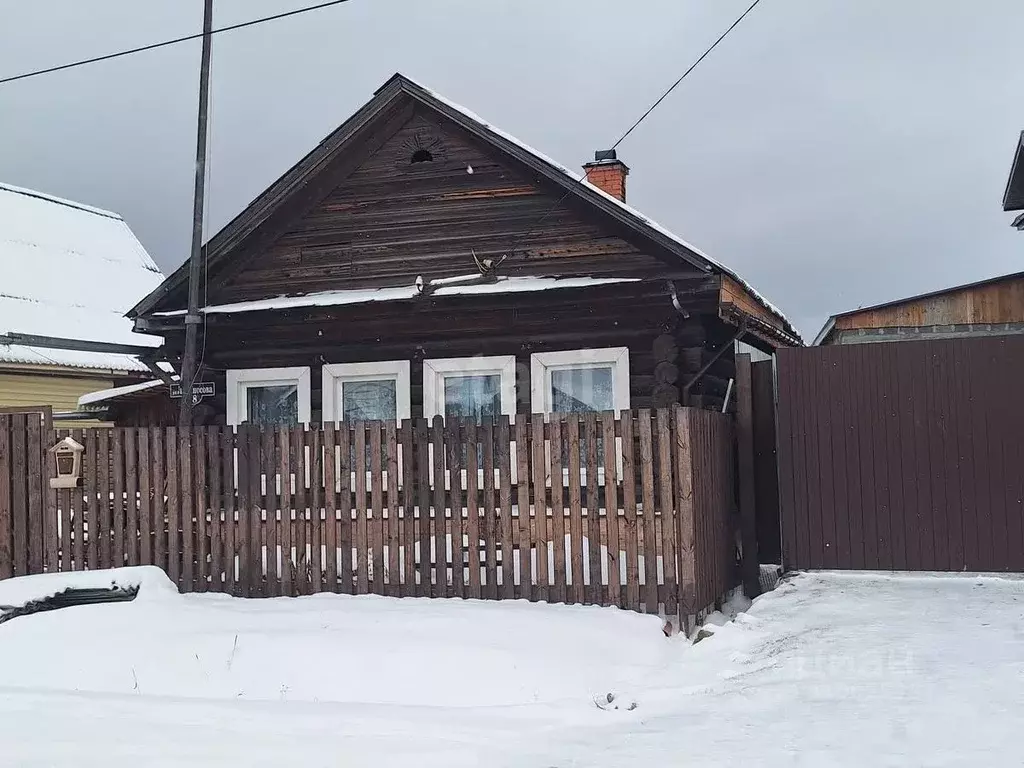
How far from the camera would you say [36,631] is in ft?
26.7

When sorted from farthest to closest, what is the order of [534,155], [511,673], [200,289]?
[200,289] < [534,155] < [511,673]

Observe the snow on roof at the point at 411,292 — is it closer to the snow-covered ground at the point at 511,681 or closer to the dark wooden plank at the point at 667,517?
the dark wooden plank at the point at 667,517

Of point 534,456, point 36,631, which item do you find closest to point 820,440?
point 534,456

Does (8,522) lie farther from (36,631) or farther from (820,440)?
(820,440)

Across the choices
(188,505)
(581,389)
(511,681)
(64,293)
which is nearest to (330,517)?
(188,505)

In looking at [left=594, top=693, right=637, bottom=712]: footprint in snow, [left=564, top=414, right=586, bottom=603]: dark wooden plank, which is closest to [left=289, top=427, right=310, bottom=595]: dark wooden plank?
[left=564, top=414, right=586, bottom=603]: dark wooden plank

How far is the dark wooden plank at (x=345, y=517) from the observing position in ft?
30.2

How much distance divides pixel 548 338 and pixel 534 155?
206 cm

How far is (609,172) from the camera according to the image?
52.2ft

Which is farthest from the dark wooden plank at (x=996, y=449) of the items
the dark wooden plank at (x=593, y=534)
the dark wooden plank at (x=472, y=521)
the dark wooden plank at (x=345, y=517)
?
the dark wooden plank at (x=345, y=517)

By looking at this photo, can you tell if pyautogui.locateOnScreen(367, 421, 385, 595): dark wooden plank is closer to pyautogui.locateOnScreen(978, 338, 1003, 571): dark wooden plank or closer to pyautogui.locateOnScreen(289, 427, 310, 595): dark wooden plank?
pyautogui.locateOnScreen(289, 427, 310, 595): dark wooden plank

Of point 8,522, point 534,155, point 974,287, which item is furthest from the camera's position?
point 974,287

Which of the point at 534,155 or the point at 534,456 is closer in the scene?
the point at 534,456

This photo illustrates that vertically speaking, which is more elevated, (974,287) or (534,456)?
(974,287)
